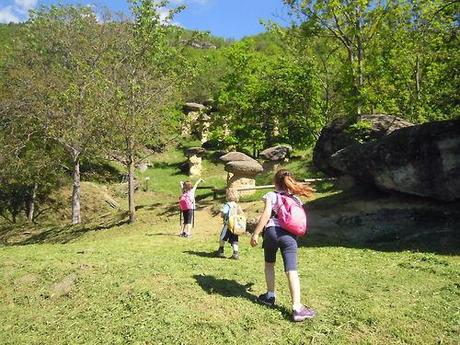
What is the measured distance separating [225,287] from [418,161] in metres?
9.22

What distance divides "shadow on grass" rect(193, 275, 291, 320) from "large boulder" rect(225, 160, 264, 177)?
14.5 meters

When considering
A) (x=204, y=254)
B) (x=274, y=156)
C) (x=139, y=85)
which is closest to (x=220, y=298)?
(x=204, y=254)

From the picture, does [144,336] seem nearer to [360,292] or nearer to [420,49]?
[360,292]

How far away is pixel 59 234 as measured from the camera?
987 inches

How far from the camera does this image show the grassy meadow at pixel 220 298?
7484mm

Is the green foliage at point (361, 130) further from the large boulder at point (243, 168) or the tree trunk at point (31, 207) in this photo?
the tree trunk at point (31, 207)

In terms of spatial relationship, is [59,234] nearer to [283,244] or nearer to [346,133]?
[346,133]

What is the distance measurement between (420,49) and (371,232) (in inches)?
535

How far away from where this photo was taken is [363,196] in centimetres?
1853

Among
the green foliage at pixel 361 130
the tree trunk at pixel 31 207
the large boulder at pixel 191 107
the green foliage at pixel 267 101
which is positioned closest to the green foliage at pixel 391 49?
the green foliage at pixel 361 130

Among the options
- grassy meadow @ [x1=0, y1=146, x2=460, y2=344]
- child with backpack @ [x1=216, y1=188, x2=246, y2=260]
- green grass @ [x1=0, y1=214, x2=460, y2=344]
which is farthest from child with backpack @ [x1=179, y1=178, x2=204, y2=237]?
green grass @ [x1=0, y1=214, x2=460, y2=344]

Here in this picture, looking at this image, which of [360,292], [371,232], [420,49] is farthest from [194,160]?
[360,292]

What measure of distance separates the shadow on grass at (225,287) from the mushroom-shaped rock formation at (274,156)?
2449cm

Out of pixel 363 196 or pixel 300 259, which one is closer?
pixel 300 259
